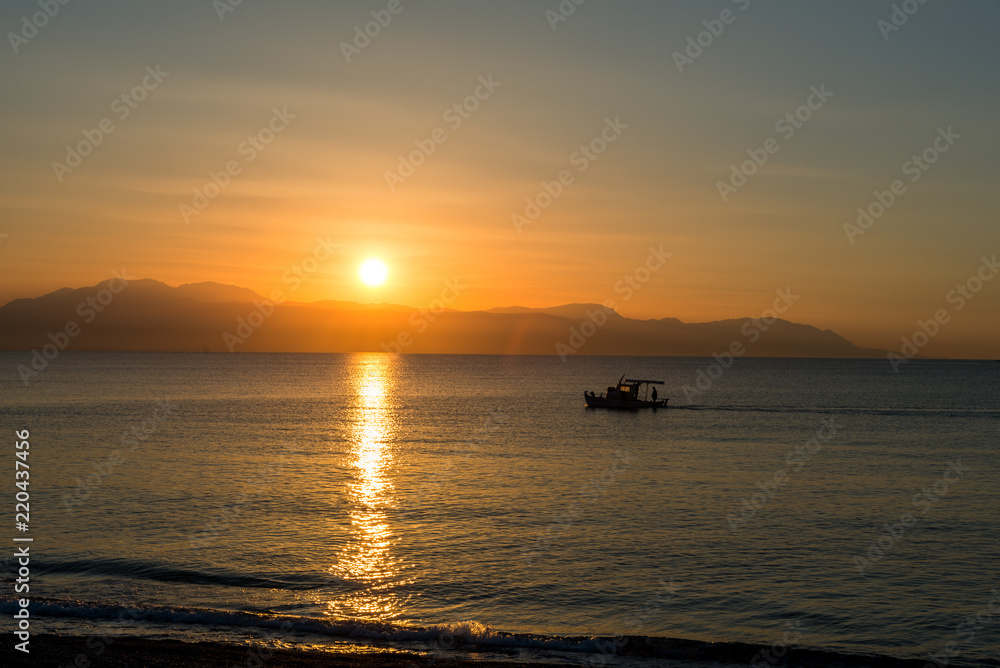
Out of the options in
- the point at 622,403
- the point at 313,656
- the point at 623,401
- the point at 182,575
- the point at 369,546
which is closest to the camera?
the point at 313,656

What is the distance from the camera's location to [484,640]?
1784 cm

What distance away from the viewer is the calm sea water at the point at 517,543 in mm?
19141

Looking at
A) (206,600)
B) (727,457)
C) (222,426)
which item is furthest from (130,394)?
(206,600)

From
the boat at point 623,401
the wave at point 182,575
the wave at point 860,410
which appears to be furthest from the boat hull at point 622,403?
the wave at point 182,575

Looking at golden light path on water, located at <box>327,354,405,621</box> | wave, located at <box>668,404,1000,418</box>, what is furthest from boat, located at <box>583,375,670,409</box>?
golden light path on water, located at <box>327,354,405,621</box>

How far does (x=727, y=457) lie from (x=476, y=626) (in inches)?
1564

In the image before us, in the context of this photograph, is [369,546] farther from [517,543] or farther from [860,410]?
[860,410]

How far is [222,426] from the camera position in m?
75.4

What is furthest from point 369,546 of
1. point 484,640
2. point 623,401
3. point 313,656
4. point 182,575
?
point 623,401

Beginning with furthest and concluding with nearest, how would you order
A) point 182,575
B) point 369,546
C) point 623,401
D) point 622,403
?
point 623,401, point 622,403, point 369,546, point 182,575

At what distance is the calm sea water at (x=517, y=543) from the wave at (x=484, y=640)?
3.3 inches

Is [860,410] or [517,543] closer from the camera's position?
[517,543]

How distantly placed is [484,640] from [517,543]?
9922 millimetres

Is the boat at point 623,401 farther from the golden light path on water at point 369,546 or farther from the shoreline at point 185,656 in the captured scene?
the shoreline at point 185,656
